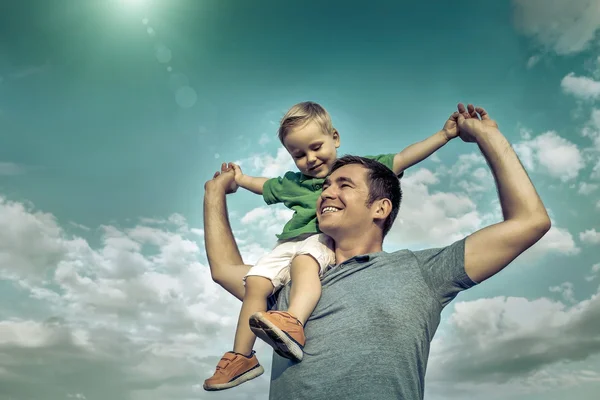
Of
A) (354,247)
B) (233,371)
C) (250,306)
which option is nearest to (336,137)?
(354,247)

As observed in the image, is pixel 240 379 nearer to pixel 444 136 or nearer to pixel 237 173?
pixel 237 173

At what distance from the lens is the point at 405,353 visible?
3.06 meters

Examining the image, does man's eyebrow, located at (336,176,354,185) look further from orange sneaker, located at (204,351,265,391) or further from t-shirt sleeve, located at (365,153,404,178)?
orange sneaker, located at (204,351,265,391)

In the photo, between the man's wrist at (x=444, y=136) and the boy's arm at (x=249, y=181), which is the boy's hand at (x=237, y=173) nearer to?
the boy's arm at (x=249, y=181)

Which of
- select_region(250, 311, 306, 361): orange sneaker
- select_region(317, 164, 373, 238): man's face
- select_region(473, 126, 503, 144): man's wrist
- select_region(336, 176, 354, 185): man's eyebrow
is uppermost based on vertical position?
Answer: select_region(473, 126, 503, 144): man's wrist

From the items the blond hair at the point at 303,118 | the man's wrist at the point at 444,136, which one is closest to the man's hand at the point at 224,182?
the blond hair at the point at 303,118

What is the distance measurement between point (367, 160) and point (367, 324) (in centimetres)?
136

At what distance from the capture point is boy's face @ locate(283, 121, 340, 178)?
14.9ft

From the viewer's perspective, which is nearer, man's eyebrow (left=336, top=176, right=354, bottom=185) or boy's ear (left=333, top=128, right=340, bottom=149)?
man's eyebrow (left=336, top=176, right=354, bottom=185)

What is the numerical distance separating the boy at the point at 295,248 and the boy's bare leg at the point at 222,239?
19 centimetres

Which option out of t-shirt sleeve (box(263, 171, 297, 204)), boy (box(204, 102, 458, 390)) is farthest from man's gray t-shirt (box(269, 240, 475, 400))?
t-shirt sleeve (box(263, 171, 297, 204))

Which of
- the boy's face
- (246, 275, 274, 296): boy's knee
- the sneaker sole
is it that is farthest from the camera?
the boy's face

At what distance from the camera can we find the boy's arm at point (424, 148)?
4277 mm

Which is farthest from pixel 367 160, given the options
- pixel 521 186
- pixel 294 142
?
pixel 521 186
